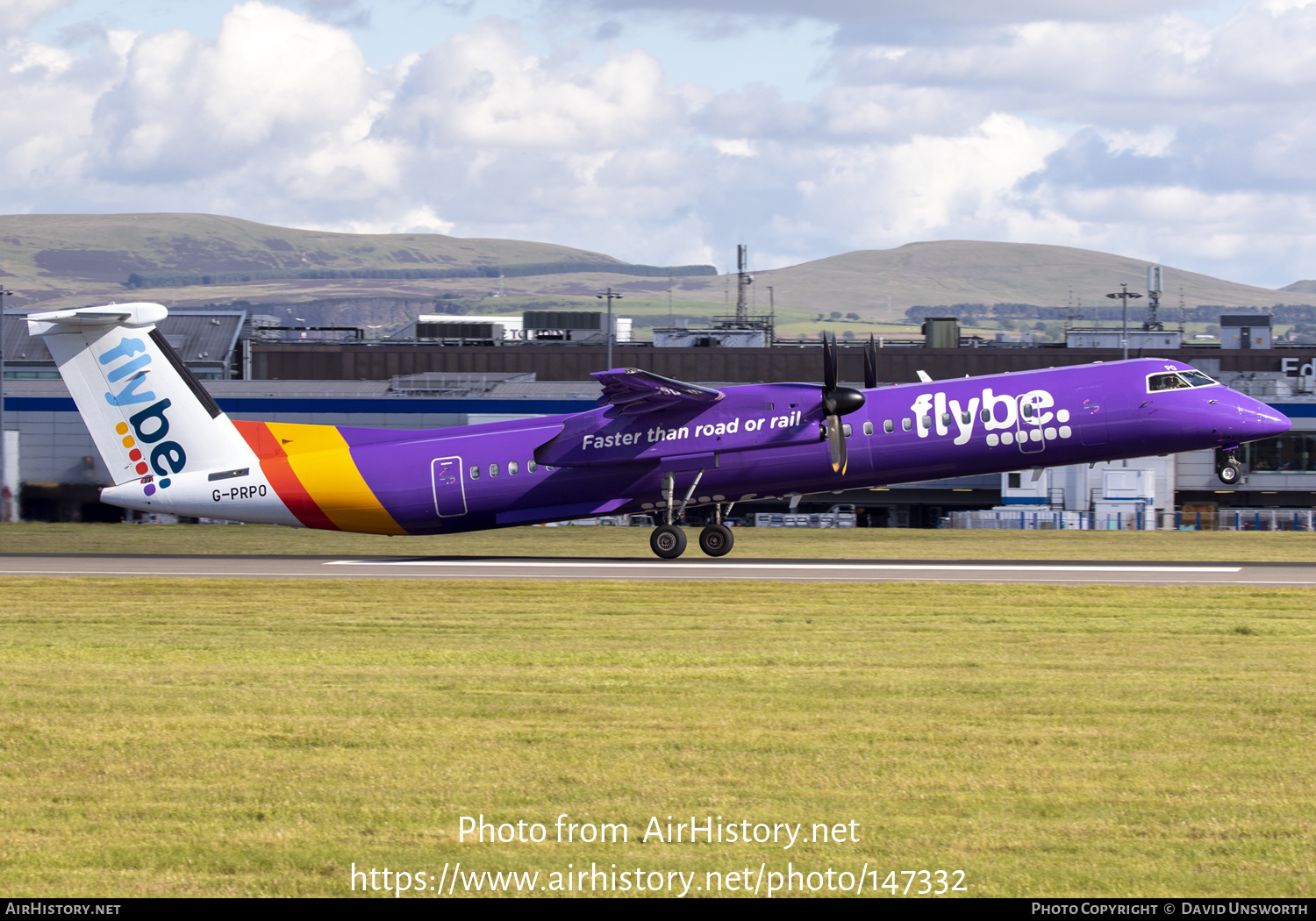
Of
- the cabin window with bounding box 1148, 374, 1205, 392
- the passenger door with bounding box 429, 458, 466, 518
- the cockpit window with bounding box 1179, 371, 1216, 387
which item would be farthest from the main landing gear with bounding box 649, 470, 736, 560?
the cockpit window with bounding box 1179, 371, 1216, 387

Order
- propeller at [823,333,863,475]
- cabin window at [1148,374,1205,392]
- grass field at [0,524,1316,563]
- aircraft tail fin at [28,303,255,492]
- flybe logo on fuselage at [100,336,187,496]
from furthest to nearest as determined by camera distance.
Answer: grass field at [0,524,1316,563], flybe logo on fuselage at [100,336,187,496], aircraft tail fin at [28,303,255,492], cabin window at [1148,374,1205,392], propeller at [823,333,863,475]

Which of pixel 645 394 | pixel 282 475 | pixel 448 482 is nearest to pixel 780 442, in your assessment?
pixel 645 394

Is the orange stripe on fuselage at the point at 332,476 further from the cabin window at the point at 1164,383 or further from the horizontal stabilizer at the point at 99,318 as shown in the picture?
the cabin window at the point at 1164,383

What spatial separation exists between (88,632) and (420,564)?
45.3 feet

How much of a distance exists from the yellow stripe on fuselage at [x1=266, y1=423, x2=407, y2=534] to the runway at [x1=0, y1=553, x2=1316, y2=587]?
4.26ft

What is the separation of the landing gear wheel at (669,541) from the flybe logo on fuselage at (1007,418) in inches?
311

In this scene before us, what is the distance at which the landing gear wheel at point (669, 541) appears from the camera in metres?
36.2

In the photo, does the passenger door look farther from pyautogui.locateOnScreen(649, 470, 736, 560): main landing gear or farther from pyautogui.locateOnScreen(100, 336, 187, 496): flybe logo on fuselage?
pyautogui.locateOnScreen(100, 336, 187, 496): flybe logo on fuselage

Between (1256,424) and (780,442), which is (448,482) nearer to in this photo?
(780,442)

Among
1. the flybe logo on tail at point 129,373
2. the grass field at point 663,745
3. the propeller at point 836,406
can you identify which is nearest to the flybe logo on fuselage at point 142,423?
the flybe logo on tail at point 129,373

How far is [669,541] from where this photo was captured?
1430 inches

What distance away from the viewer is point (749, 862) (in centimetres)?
977

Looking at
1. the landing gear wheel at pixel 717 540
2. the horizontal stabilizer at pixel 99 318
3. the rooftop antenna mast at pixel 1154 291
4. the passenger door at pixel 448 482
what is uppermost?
the rooftop antenna mast at pixel 1154 291

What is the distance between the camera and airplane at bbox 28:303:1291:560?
110ft
